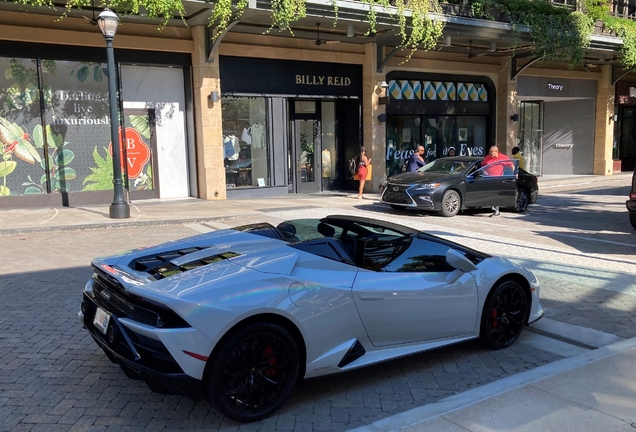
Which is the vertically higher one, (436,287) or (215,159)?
(215,159)

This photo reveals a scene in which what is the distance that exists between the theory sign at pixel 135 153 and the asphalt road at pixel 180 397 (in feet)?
17.9

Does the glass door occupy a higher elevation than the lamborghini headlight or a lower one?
higher

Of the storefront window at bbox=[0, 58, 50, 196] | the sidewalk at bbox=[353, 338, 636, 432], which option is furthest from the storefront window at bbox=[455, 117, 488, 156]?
the sidewalk at bbox=[353, 338, 636, 432]

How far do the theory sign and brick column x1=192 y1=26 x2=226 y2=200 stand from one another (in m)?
1.49

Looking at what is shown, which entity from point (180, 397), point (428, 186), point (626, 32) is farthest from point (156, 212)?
point (626, 32)

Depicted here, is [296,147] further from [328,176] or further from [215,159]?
[215,159]

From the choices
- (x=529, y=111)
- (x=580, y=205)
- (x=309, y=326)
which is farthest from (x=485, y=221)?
(x=529, y=111)

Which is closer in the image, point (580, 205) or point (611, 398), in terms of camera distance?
point (611, 398)

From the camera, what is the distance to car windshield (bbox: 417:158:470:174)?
1455 centimetres

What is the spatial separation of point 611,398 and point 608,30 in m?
21.5

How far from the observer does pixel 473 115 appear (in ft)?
75.8

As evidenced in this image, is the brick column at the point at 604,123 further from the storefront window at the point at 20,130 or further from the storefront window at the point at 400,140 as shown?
the storefront window at the point at 20,130

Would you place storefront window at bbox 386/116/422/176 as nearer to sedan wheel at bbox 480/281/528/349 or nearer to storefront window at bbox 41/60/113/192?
storefront window at bbox 41/60/113/192

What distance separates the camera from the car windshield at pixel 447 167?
47.7ft
